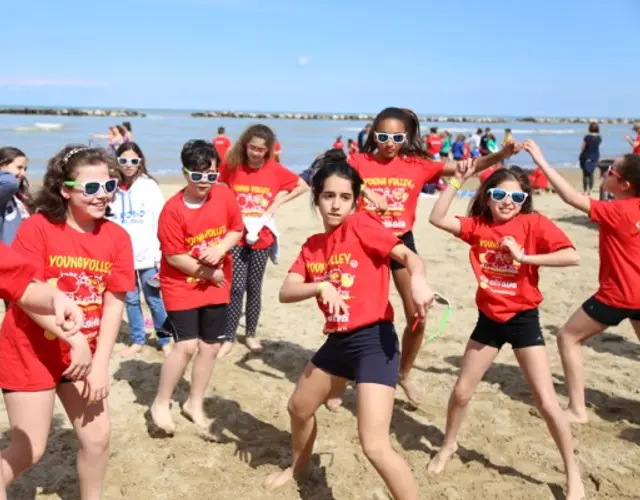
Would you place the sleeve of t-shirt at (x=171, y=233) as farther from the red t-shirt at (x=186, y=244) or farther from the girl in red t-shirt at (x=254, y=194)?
the girl in red t-shirt at (x=254, y=194)

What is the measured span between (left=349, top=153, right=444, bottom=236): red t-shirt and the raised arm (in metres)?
0.99

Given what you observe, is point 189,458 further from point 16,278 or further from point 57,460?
point 16,278

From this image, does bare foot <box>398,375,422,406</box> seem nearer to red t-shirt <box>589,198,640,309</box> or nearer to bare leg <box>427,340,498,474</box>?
bare leg <box>427,340,498,474</box>

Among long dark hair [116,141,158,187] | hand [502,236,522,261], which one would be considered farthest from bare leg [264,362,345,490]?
long dark hair [116,141,158,187]

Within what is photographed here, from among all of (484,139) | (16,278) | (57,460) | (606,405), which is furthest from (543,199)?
(16,278)

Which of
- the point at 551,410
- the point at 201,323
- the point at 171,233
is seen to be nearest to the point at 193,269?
the point at 171,233

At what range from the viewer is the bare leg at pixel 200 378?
465cm

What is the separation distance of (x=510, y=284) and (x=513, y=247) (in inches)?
10.7

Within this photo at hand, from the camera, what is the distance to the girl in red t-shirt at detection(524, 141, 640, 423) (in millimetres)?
4484

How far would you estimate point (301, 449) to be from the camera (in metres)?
3.86

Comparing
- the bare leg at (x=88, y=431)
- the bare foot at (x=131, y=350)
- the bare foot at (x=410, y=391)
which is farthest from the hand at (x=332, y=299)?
the bare foot at (x=131, y=350)

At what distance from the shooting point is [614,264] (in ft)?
15.0

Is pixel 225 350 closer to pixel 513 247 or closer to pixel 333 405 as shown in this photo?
pixel 333 405

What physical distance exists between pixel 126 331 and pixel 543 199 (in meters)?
12.8
